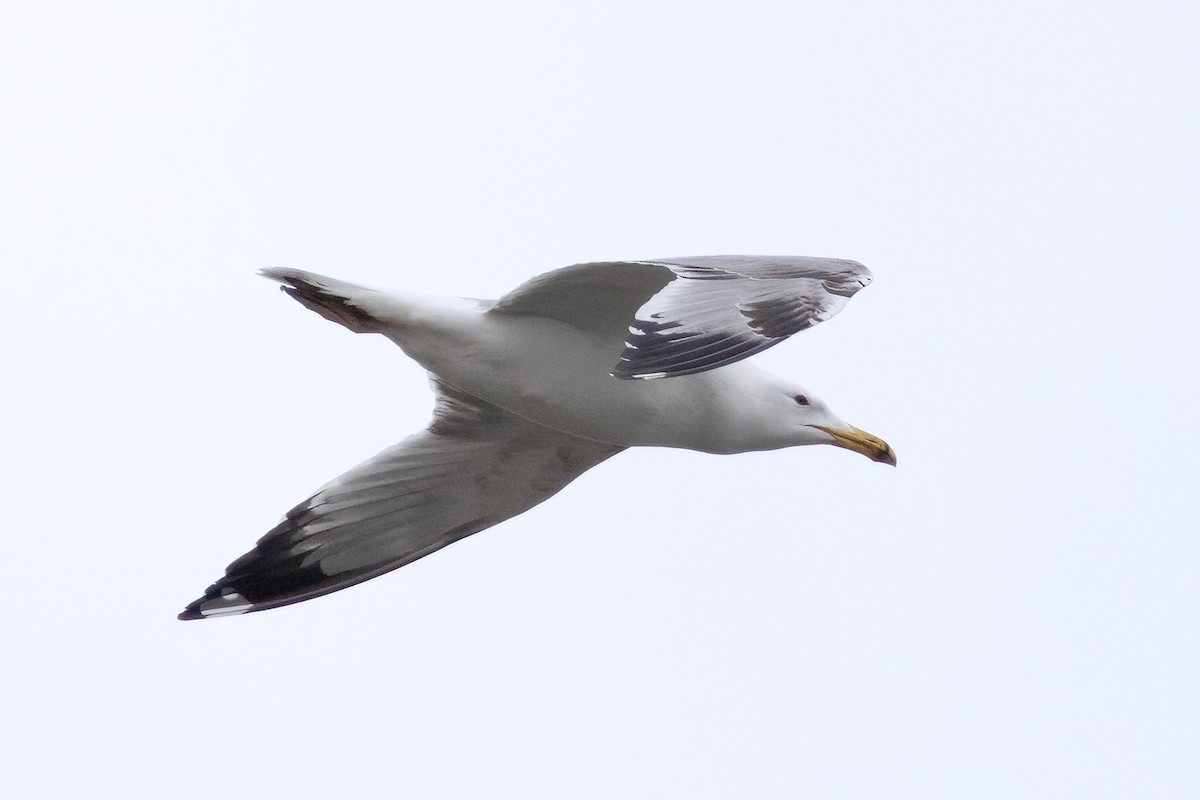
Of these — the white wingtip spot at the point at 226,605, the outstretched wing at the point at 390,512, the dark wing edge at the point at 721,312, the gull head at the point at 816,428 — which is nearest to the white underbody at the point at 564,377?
the gull head at the point at 816,428

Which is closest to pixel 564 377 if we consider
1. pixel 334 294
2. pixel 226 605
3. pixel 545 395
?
pixel 545 395

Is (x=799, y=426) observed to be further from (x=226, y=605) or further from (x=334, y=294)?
(x=226, y=605)

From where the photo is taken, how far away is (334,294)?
5309 mm

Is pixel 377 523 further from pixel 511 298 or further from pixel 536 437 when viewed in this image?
pixel 511 298

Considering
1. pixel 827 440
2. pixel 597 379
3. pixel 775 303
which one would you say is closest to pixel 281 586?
pixel 597 379

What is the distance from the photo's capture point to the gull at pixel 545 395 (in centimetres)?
450

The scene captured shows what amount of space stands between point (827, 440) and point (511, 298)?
1173 millimetres

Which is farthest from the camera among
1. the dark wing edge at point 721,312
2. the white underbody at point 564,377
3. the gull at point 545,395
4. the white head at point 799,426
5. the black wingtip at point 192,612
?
the black wingtip at point 192,612

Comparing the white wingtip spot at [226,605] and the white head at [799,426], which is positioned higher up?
the white head at [799,426]

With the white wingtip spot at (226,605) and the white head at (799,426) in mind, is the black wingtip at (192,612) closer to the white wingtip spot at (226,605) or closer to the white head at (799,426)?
the white wingtip spot at (226,605)

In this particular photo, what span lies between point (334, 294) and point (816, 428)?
1.61 m

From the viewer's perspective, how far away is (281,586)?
630cm

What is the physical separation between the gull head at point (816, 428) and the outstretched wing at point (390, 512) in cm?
98

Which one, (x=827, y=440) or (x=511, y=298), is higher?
(x=511, y=298)
